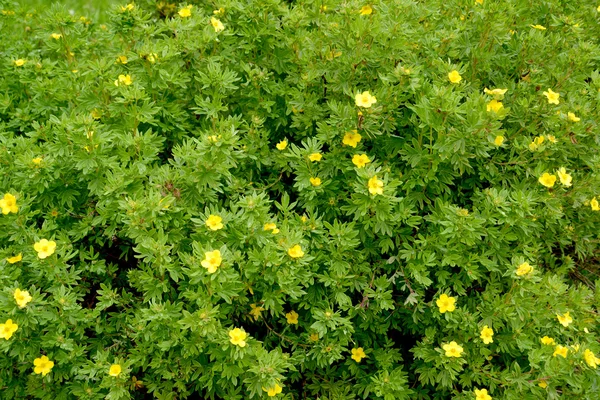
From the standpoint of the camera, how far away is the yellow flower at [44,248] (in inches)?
93.4

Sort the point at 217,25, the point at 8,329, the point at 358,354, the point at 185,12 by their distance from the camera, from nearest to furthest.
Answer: the point at 8,329, the point at 358,354, the point at 217,25, the point at 185,12

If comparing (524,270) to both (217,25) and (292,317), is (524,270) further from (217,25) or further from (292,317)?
(217,25)

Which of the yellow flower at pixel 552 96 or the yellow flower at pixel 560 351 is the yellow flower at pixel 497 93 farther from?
the yellow flower at pixel 560 351

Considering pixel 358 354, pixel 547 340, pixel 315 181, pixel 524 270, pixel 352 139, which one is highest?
pixel 352 139

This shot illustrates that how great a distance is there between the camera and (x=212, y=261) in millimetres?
2186

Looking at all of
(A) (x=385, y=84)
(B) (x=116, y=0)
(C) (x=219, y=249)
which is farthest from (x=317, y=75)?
(B) (x=116, y=0)

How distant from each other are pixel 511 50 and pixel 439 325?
4.43 ft

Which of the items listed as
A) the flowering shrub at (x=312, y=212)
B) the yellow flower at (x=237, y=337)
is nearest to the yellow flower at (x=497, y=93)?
the flowering shrub at (x=312, y=212)

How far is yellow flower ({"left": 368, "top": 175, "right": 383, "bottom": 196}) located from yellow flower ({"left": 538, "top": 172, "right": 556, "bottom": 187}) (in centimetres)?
74

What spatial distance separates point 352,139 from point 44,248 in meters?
1.30

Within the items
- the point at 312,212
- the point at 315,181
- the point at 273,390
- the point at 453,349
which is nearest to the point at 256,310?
the point at 273,390

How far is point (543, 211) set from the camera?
2619 mm

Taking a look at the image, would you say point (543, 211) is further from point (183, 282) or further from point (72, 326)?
point (72, 326)

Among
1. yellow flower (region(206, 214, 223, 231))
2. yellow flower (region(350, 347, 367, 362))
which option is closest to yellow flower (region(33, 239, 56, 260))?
yellow flower (region(206, 214, 223, 231))
